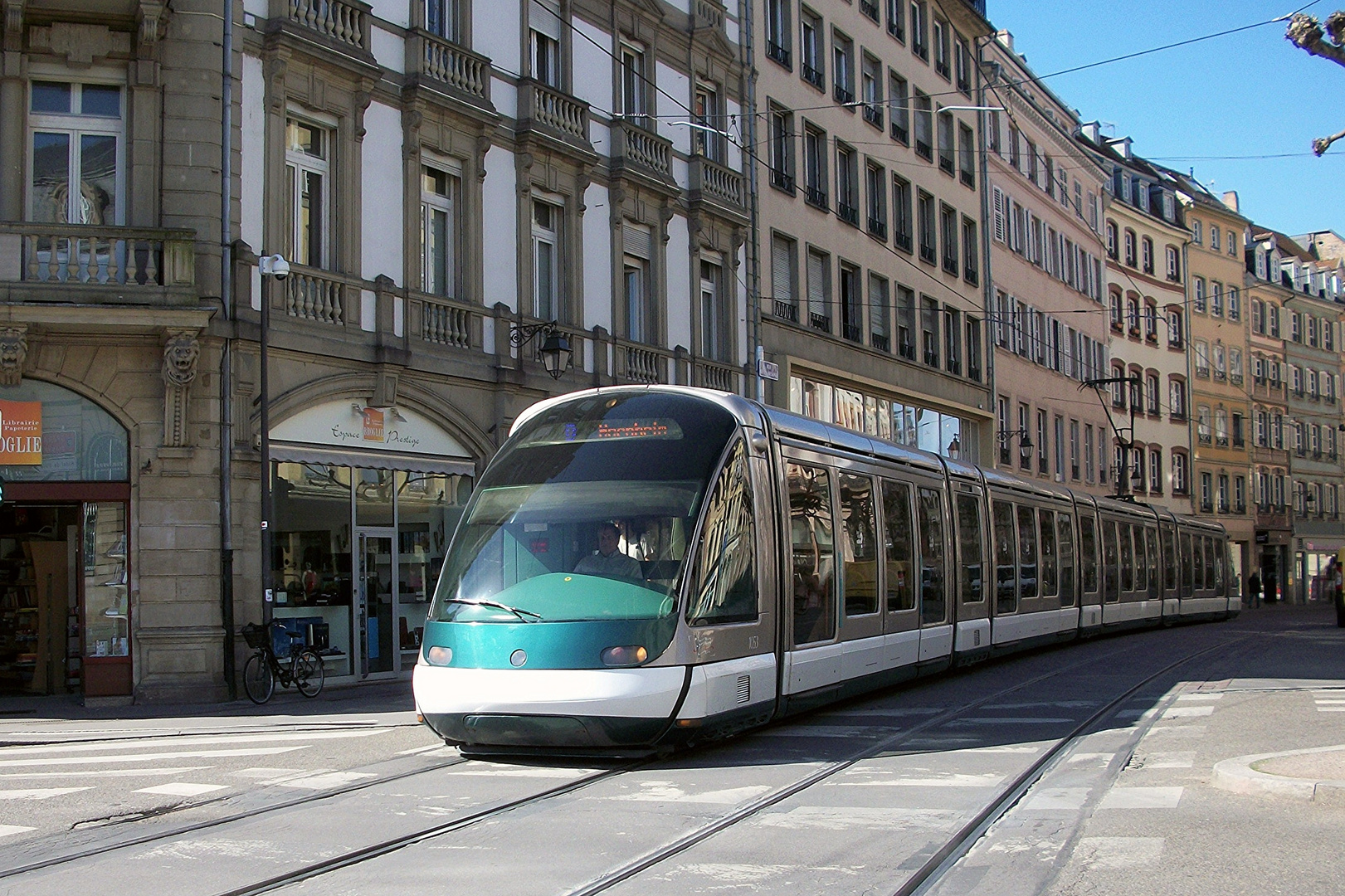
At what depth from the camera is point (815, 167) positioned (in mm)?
34062

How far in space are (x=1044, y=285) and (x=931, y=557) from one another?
36.0m

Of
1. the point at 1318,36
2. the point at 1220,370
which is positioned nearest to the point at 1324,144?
the point at 1318,36

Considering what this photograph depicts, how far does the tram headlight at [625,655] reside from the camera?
392 inches

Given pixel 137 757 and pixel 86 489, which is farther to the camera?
pixel 86 489

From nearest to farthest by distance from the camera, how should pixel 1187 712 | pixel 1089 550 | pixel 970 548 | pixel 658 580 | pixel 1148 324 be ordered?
pixel 658 580 < pixel 1187 712 < pixel 970 548 < pixel 1089 550 < pixel 1148 324

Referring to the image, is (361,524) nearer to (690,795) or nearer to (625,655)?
(625,655)

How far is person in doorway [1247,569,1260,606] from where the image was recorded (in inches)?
2377

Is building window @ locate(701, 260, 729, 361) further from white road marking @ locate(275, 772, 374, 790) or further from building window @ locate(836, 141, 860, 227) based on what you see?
white road marking @ locate(275, 772, 374, 790)

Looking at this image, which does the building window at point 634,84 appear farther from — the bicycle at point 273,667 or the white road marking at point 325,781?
the white road marking at point 325,781

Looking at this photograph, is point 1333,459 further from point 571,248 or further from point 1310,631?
point 571,248

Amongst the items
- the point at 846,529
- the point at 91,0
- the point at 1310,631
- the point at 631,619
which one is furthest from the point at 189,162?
the point at 1310,631

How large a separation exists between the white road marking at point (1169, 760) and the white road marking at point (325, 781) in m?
5.42

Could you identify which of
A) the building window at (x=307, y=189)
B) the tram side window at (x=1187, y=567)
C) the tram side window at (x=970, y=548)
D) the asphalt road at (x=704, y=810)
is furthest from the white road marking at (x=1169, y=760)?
the tram side window at (x=1187, y=567)

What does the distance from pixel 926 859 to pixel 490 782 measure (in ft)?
11.7
